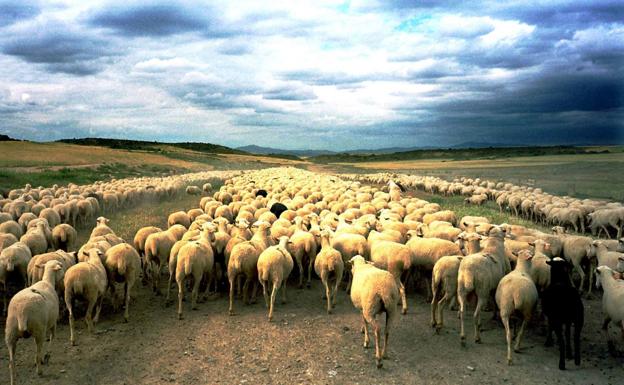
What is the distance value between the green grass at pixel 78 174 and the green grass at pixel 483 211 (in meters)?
27.8

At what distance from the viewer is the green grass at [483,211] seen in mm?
20625

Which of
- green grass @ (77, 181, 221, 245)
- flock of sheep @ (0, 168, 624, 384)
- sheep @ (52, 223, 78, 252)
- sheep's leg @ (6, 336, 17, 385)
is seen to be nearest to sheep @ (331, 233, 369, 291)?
flock of sheep @ (0, 168, 624, 384)

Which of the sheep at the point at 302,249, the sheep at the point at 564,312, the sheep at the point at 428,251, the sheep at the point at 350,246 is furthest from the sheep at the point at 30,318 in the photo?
Answer: the sheep at the point at 564,312

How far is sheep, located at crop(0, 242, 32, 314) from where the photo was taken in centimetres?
941

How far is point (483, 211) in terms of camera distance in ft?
79.0

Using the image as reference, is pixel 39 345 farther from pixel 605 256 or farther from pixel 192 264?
pixel 605 256

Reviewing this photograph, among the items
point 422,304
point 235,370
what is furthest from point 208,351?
point 422,304

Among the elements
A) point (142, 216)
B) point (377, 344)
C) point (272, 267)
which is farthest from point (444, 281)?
point (142, 216)

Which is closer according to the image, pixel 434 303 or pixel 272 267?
pixel 434 303

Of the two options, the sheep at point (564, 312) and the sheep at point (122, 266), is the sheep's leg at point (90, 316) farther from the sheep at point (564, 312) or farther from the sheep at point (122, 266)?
the sheep at point (564, 312)

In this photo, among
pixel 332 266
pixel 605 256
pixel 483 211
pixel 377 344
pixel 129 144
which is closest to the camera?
pixel 377 344

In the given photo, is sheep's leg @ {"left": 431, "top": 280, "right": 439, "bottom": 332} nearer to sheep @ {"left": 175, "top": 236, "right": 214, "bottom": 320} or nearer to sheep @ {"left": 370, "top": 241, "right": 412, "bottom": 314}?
sheep @ {"left": 370, "top": 241, "right": 412, "bottom": 314}

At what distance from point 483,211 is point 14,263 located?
833 inches

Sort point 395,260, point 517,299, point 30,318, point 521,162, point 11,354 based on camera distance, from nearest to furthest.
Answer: point 11,354 < point 30,318 < point 517,299 < point 395,260 < point 521,162
